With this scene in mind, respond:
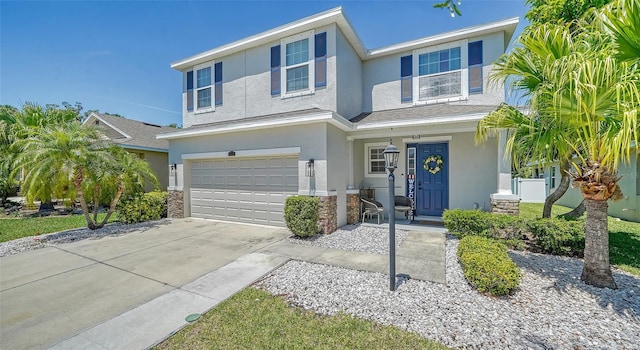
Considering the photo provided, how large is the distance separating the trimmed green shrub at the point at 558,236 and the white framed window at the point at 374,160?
4.94 m

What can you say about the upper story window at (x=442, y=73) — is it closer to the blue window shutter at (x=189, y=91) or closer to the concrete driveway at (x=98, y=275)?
the concrete driveway at (x=98, y=275)

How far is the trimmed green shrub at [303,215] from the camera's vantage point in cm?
693

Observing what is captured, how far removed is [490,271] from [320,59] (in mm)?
7517

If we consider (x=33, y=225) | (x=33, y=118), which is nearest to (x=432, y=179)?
(x=33, y=225)

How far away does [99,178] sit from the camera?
25.9 feet

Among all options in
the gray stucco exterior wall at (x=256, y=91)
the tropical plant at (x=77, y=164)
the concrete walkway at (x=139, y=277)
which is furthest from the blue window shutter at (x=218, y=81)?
the concrete walkway at (x=139, y=277)

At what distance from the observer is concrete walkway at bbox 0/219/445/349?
10.3 ft

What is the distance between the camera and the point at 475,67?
8.41m

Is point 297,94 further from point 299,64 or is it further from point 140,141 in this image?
point 140,141

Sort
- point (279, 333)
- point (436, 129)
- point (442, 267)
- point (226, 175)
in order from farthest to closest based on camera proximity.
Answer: point (226, 175)
point (436, 129)
point (442, 267)
point (279, 333)

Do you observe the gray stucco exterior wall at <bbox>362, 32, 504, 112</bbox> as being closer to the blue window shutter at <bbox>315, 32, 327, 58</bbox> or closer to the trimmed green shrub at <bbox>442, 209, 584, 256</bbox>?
the blue window shutter at <bbox>315, 32, 327, 58</bbox>

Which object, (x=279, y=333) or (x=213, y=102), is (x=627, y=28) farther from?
(x=213, y=102)

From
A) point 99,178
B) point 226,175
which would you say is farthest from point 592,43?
point 99,178

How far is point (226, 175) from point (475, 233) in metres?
8.16
